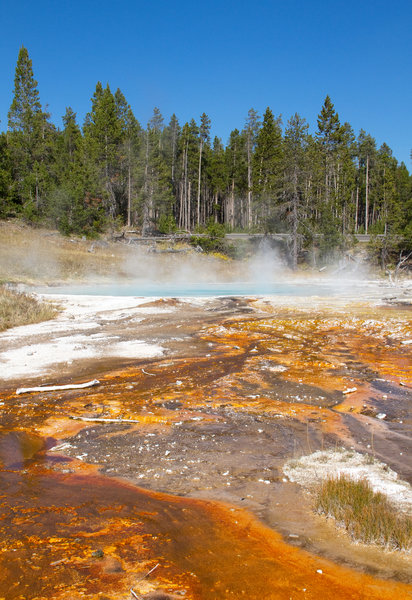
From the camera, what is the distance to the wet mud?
3.02m

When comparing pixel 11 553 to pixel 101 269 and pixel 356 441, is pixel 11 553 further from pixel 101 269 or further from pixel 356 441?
pixel 101 269

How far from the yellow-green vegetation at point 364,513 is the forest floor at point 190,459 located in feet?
0.36

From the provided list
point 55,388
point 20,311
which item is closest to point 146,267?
point 20,311

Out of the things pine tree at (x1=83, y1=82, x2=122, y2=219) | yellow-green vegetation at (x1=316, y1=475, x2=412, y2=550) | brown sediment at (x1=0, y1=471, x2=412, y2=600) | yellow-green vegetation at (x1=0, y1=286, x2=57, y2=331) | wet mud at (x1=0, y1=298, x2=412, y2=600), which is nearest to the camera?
brown sediment at (x1=0, y1=471, x2=412, y2=600)

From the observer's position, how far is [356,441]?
534 cm

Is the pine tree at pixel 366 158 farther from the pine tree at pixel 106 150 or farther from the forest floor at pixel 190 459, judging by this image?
the forest floor at pixel 190 459

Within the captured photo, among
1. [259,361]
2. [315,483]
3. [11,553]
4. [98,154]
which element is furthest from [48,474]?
[98,154]

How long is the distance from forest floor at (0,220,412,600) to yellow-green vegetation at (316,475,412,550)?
0.11m

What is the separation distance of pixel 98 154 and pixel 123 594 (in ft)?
149

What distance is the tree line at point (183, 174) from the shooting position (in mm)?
38125

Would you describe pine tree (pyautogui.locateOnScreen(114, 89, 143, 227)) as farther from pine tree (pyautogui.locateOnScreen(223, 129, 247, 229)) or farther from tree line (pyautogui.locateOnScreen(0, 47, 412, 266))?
pine tree (pyautogui.locateOnScreen(223, 129, 247, 229))

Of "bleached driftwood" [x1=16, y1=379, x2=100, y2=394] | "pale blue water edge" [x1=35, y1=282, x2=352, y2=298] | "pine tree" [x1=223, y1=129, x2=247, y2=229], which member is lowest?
"bleached driftwood" [x1=16, y1=379, x2=100, y2=394]

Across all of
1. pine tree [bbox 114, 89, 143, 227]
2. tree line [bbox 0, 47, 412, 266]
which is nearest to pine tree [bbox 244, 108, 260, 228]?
tree line [bbox 0, 47, 412, 266]

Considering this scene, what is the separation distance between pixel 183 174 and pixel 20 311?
48299 mm
